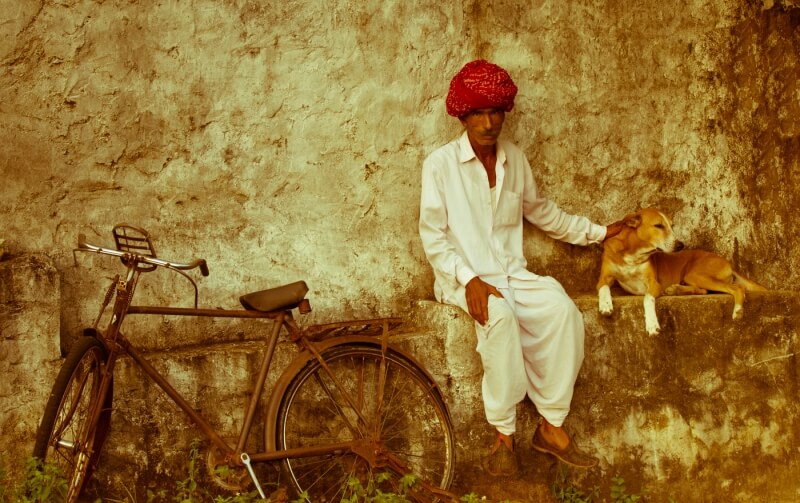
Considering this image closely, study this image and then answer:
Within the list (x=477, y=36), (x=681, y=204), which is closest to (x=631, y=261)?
(x=681, y=204)

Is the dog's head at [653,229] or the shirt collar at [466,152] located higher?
the shirt collar at [466,152]

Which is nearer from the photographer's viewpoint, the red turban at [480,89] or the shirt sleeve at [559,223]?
the red turban at [480,89]

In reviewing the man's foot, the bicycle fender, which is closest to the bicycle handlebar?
the bicycle fender

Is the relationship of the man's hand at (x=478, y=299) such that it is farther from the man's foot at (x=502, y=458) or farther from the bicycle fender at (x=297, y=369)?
the man's foot at (x=502, y=458)

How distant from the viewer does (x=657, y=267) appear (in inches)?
211

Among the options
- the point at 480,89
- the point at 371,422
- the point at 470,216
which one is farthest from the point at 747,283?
the point at 371,422

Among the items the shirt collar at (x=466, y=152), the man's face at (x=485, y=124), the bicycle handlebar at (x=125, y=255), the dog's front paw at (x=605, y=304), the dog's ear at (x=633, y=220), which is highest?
the man's face at (x=485, y=124)

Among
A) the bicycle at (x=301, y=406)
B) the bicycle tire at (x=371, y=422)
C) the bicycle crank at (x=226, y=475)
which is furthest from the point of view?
the bicycle tire at (x=371, y=422)

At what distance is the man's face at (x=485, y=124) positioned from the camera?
185 inches

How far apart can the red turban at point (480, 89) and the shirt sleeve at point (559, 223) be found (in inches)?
19.9

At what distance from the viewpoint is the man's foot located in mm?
4594

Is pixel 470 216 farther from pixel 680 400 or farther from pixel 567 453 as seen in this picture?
pixel 680 400

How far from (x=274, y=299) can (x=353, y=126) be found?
1.26 m

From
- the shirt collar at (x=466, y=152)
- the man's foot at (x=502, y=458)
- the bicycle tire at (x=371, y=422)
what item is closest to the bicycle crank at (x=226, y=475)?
the bicycle tire at (x=371, y=422)
